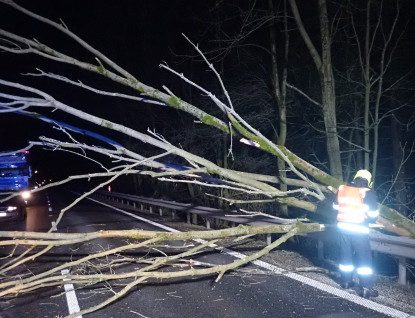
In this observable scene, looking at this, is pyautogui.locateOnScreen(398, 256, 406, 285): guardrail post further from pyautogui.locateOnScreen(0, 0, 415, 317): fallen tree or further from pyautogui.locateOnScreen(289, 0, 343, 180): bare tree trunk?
pyautogui.locateOnScreen(289, 0, 343, 180): bare tree trunk

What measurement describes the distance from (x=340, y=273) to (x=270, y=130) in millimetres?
8845

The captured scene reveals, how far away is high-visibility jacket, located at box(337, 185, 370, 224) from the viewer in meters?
4.97

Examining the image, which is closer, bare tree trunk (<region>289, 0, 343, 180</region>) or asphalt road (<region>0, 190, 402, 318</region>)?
asphalt road (<region>0, 190, 402, 318</region>)

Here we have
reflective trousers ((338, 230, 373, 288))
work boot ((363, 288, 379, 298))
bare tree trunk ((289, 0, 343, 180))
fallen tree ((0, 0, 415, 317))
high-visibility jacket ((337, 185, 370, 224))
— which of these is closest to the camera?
fallen tree ((0, 0, 415, 317))

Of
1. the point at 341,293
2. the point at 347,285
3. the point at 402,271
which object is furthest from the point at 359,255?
the point at 402,271

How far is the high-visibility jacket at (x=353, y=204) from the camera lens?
4973mm

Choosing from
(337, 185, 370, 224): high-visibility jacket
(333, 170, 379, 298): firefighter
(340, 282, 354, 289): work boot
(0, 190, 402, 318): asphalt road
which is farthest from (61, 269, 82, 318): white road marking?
(337, 185, 370, 224): high-visibility jacket

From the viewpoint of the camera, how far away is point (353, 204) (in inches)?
197

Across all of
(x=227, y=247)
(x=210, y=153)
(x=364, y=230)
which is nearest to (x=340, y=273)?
(x=364, y=230)

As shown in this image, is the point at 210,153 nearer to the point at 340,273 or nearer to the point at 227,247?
the point at 227,247

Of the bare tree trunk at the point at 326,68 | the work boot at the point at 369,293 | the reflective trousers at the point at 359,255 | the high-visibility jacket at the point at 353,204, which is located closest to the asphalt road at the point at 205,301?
the work boot at the point at 369,293

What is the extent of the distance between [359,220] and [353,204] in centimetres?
23

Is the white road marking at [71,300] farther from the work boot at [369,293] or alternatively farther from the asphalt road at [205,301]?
the work boot at [369,293]

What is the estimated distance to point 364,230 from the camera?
198 inches
